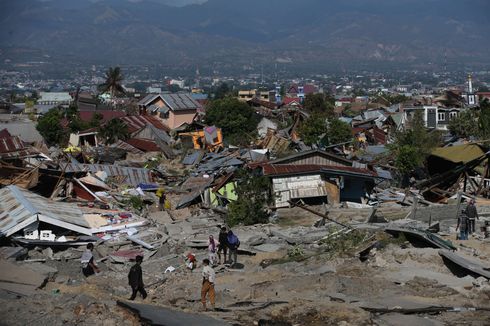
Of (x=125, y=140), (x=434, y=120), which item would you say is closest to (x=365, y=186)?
(x=125, y=140)

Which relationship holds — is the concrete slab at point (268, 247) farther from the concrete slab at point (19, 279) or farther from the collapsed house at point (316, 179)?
the collapsed house at point (316, 179)

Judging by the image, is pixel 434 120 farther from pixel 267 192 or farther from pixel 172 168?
pixel 267 192

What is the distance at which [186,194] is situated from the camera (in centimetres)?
2270

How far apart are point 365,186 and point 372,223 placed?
22.2 ft

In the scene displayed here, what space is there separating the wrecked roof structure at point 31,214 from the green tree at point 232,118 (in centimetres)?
2225

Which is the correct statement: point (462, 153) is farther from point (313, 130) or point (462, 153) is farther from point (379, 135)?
point (379, 135)

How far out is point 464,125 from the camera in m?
38.2

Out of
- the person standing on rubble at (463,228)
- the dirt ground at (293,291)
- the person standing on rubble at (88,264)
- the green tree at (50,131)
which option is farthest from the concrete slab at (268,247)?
the green tree at (50,131)

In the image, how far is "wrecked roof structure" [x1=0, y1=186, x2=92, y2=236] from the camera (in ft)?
47.0

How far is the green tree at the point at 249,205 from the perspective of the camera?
696 inches

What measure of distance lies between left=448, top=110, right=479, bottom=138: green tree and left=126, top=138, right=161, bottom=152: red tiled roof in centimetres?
1588

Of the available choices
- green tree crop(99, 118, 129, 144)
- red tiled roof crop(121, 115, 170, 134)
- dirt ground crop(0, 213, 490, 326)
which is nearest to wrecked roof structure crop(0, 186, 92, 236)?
dirt ground crop(0, 213, 490, 326)

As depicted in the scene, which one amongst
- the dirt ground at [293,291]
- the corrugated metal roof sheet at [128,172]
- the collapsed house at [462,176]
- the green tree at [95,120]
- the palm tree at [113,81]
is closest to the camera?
the dirt ground at [293,291]

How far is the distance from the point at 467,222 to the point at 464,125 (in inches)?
1012
